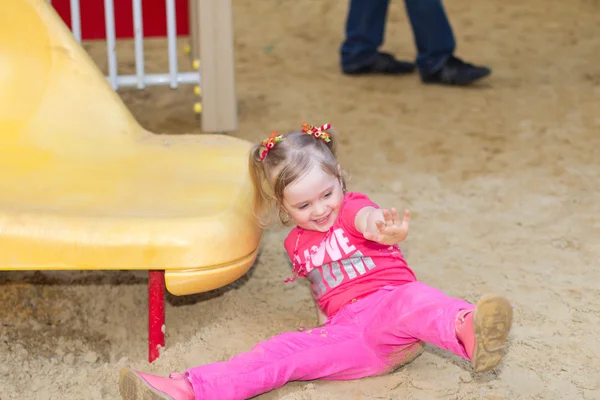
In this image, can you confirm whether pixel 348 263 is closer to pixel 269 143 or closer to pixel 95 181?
pixel 269 143

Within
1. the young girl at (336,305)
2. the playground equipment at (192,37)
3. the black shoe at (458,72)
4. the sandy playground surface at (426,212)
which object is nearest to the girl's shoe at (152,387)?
the young girl at (336,305)

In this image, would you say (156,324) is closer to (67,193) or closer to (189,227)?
(189,227)

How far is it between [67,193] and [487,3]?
10.6 feet

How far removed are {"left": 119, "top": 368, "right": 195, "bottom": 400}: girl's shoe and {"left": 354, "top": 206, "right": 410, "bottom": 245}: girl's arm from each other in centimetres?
40

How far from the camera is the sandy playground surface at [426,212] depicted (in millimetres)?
1644

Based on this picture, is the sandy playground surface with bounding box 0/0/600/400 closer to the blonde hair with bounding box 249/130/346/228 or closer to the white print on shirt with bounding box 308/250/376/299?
the white print on shirt with bounding box 308/250/376/299

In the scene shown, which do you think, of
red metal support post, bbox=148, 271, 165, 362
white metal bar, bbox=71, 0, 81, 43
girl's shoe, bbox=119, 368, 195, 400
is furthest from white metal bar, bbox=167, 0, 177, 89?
girl's shoe, bbox=119, 368, 195, 400

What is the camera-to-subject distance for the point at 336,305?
165 centimetres

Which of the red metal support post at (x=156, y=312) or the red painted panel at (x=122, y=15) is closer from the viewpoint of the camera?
the red metal support post at (x=156, y=312)

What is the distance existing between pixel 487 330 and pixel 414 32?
7.68 feet

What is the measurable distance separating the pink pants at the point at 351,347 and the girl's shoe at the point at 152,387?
0.06 ft

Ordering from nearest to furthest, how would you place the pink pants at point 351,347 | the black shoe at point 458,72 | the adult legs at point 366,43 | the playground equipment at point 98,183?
the pink pants at point 351,347 → the playground equipment at point 98,183 → the black shoe at point 458,72 → the adult legs at point 366,43

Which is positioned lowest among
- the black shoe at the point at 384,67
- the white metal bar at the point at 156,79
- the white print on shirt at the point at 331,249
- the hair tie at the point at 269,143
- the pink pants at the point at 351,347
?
the black shoe at the point at 384,67

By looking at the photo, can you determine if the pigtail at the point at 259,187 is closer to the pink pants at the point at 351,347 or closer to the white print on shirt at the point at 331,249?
the white print on shirt at the point at 331,249
